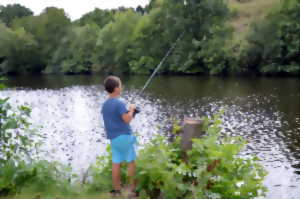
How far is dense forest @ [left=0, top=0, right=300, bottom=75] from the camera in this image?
5050 cm

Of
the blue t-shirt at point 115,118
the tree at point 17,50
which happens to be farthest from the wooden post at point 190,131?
the tree at point 17,50

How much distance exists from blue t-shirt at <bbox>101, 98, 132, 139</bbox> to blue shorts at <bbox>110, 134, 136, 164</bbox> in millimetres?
77

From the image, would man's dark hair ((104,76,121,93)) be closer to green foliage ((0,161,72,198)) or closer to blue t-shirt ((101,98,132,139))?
blue t-shirt ((101,98,132,139))

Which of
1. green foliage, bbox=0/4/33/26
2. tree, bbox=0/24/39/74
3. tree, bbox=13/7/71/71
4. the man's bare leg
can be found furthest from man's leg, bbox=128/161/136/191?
green foliage, bbox=0/4/33/26

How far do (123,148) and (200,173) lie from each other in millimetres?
1219


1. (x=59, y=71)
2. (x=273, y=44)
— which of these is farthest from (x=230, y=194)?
(x=59, y=71)

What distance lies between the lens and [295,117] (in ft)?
67.8

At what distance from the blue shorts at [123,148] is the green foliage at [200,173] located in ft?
0.85

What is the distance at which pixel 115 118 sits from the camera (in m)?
5.89

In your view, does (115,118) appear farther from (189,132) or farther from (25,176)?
(25,176)

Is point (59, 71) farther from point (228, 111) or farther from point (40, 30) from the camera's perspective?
point (228, 111)

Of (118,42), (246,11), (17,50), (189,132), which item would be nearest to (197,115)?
(189,132)


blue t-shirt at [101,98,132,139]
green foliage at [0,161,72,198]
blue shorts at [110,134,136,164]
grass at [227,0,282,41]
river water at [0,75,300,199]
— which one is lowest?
river water at [0,75,300,199]

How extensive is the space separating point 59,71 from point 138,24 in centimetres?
2243
